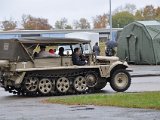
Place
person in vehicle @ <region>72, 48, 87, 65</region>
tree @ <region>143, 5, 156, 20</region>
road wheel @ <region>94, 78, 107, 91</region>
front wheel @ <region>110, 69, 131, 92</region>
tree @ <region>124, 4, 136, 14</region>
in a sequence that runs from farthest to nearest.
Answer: tree @ <region>124, 4, 136, 14</region> < tree @ <region>143, 5, 156, 20</region> < front wheel @ <region>110, 69, 131, 92</region> < road wheel @ <region>94, 78, 107, 91</region> < person in vehicle @ <region>72, 48, 87, 65</region>

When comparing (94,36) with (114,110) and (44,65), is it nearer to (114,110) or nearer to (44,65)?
(44,65)

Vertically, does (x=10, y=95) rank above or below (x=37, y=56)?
below

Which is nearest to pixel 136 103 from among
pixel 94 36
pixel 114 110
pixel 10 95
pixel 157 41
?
pixel 114 110

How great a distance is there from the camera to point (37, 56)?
19.7m

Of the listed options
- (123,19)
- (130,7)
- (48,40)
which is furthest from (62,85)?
(130,7)

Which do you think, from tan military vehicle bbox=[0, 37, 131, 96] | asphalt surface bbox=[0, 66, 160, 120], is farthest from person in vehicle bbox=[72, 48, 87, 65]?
asphalt surface bbox=[0, 66, 160, 120]

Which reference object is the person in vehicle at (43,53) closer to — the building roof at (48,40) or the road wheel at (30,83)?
the building roof at (48,40)

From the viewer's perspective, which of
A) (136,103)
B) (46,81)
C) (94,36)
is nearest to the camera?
(136,103)

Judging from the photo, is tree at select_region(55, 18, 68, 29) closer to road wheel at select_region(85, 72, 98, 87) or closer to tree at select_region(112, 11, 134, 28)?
tree at select_region(112, 11, 134, 28)

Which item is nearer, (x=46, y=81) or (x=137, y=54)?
(x=46, y=81)

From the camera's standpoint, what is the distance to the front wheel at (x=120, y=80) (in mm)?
20672

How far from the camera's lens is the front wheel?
20.7 meters

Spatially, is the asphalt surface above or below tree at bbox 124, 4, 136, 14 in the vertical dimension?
below

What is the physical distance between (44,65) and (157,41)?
1895 cm
